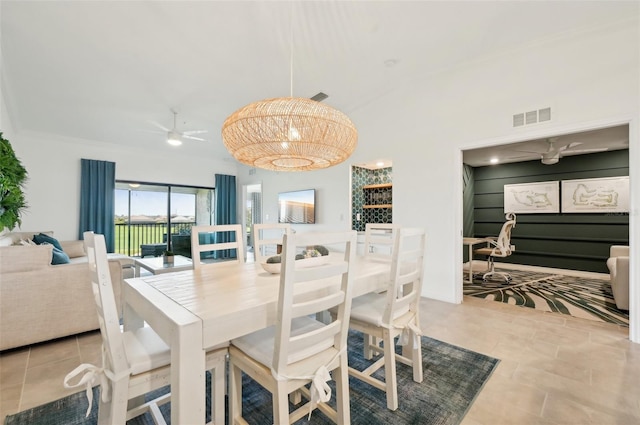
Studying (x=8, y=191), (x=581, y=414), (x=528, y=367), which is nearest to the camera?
(x=581, y=414)

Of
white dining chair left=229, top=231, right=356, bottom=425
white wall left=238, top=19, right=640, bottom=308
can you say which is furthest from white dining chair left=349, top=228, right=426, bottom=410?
white wall left=238, top=19, right=640, bottom=308

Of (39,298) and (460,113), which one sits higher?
(460,113)

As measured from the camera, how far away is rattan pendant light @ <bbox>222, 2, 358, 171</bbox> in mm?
1765

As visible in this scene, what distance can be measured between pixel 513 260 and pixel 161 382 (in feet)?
22.0

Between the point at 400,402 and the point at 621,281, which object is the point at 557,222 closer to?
the point at 621,281

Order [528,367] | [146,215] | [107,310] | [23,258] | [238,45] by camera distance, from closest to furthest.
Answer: [107,310] → [528,367] → [23,258] → [238,45] → [146,215]

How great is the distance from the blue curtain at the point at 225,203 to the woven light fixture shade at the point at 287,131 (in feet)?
18.3

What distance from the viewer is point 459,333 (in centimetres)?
257

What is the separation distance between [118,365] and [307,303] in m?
0.78

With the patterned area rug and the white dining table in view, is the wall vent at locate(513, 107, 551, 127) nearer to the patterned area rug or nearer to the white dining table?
the patterned area rug

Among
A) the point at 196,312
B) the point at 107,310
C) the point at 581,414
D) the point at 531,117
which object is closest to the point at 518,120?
the point at 531,117

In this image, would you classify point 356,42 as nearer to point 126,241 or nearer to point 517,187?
point 517,187

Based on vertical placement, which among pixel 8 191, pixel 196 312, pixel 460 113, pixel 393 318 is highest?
pixel 460 113

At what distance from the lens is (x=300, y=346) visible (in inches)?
45.7
